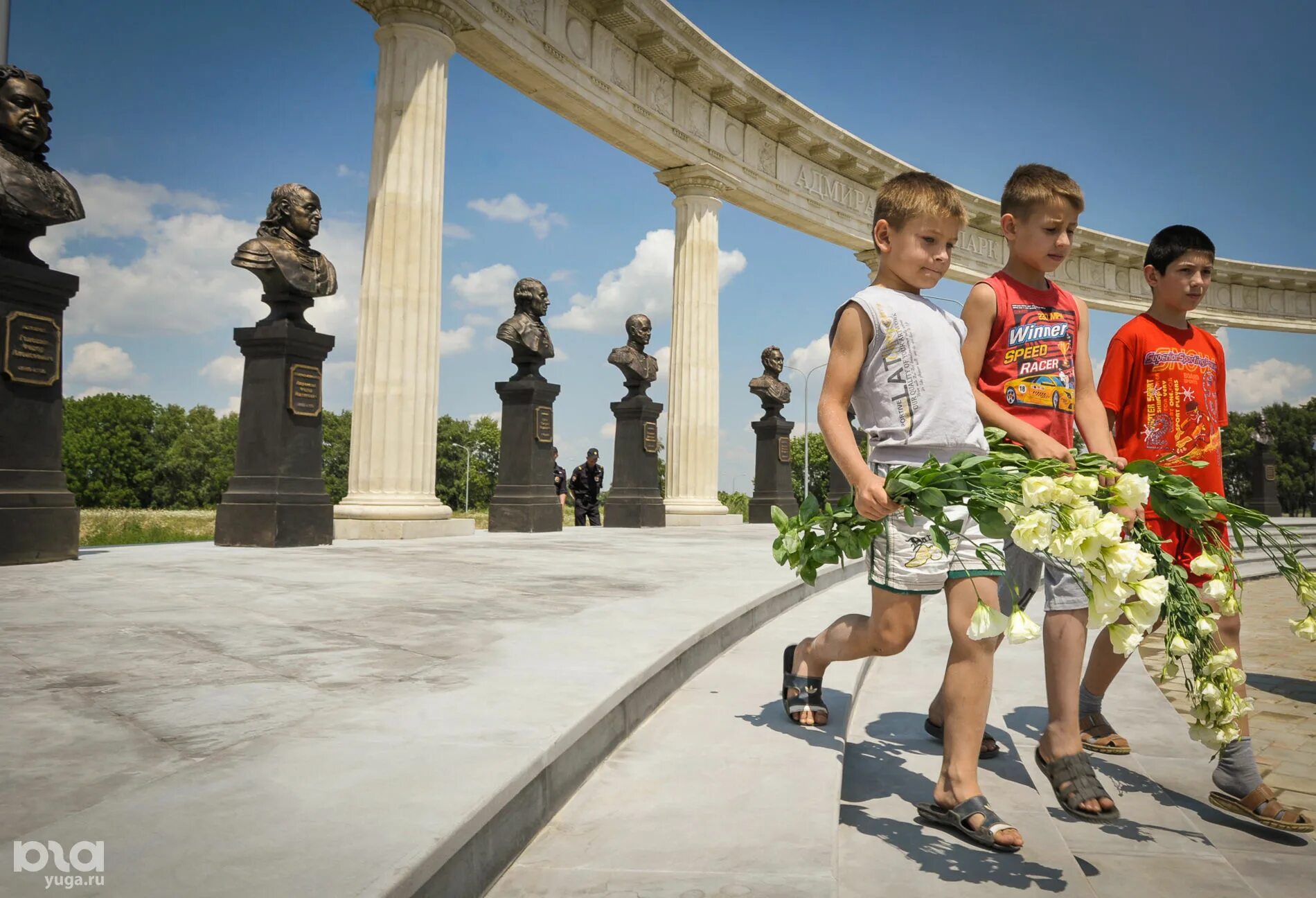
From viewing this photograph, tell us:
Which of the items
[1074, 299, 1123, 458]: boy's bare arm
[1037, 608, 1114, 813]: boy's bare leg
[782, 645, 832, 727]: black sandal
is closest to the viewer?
[1037, 608, 1114, 813]: boy's bare leg

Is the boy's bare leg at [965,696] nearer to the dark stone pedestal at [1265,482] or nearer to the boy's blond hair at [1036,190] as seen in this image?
the boy's blond hair at [1036,190]

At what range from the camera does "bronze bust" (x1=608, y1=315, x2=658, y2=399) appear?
17312 millimetres

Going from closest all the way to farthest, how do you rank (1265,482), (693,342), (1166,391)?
1. (1166,391)
2. (693,342)
3. (1265,482)

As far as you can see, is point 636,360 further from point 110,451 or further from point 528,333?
point 110,451

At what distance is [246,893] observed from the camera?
55.8 inches

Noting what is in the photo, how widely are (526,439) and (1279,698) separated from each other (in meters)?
11.1

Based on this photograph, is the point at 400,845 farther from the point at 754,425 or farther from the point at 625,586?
the point at 754,425

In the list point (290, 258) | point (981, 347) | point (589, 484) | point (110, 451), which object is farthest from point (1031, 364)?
point (110, 451)

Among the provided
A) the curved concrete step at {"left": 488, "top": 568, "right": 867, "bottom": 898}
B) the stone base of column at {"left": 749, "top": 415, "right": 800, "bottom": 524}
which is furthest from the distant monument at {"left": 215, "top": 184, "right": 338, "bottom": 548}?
the stone base of column at {"left": 749, "top": 415, "right": 800, "bottom": 524}

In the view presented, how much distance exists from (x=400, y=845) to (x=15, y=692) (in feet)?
6.46

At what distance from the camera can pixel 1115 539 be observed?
178 centimetres

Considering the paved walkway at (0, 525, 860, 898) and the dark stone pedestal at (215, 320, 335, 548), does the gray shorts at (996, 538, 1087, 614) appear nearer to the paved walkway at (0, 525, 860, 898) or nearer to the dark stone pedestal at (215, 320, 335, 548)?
the paved walkway at (0, 525, 860, 898)

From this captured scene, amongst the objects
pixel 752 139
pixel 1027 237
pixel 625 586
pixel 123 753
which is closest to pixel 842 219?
pixel 752 139

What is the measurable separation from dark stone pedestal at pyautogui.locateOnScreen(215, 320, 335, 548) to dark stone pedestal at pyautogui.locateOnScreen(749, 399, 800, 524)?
12907mm
